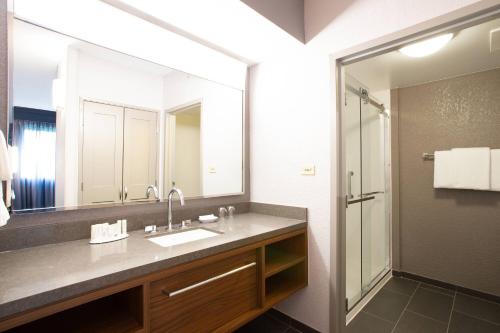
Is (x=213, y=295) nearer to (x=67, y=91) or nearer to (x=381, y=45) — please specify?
(x=67, y=91)

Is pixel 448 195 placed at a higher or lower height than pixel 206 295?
higher

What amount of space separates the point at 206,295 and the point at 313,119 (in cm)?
132

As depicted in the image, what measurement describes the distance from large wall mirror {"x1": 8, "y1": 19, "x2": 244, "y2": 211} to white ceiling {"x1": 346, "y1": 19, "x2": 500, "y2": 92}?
1465 mm

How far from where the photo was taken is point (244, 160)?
7.14 ft

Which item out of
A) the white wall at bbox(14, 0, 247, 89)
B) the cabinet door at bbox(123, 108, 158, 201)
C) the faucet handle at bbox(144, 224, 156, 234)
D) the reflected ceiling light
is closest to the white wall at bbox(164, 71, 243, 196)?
the white wall at bbox(14, 0, 247, 89)

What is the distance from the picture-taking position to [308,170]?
5.85 ft

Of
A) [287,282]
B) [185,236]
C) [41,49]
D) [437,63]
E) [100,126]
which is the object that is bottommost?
[287,282]

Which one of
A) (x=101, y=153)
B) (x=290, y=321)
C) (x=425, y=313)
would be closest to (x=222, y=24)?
(x=101, y=153)

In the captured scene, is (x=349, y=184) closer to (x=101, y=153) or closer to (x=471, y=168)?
(x=471, y=168)

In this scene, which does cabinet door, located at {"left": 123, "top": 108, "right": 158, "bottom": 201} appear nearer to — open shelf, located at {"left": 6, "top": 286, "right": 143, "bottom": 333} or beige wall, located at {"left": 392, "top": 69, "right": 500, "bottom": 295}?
open shelf, located at {"left": 6, "top": 286, "right": 143, "bottom": 333}

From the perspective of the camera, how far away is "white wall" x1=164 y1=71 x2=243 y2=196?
1994 mm

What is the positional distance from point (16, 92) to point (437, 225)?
11.6ft

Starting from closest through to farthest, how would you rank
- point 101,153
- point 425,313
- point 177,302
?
point 177,302 → point 101,153 → point 425,313

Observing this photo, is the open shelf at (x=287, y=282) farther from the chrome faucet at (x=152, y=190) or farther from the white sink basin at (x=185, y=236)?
the chrome faucet at (x=152, y=190)
